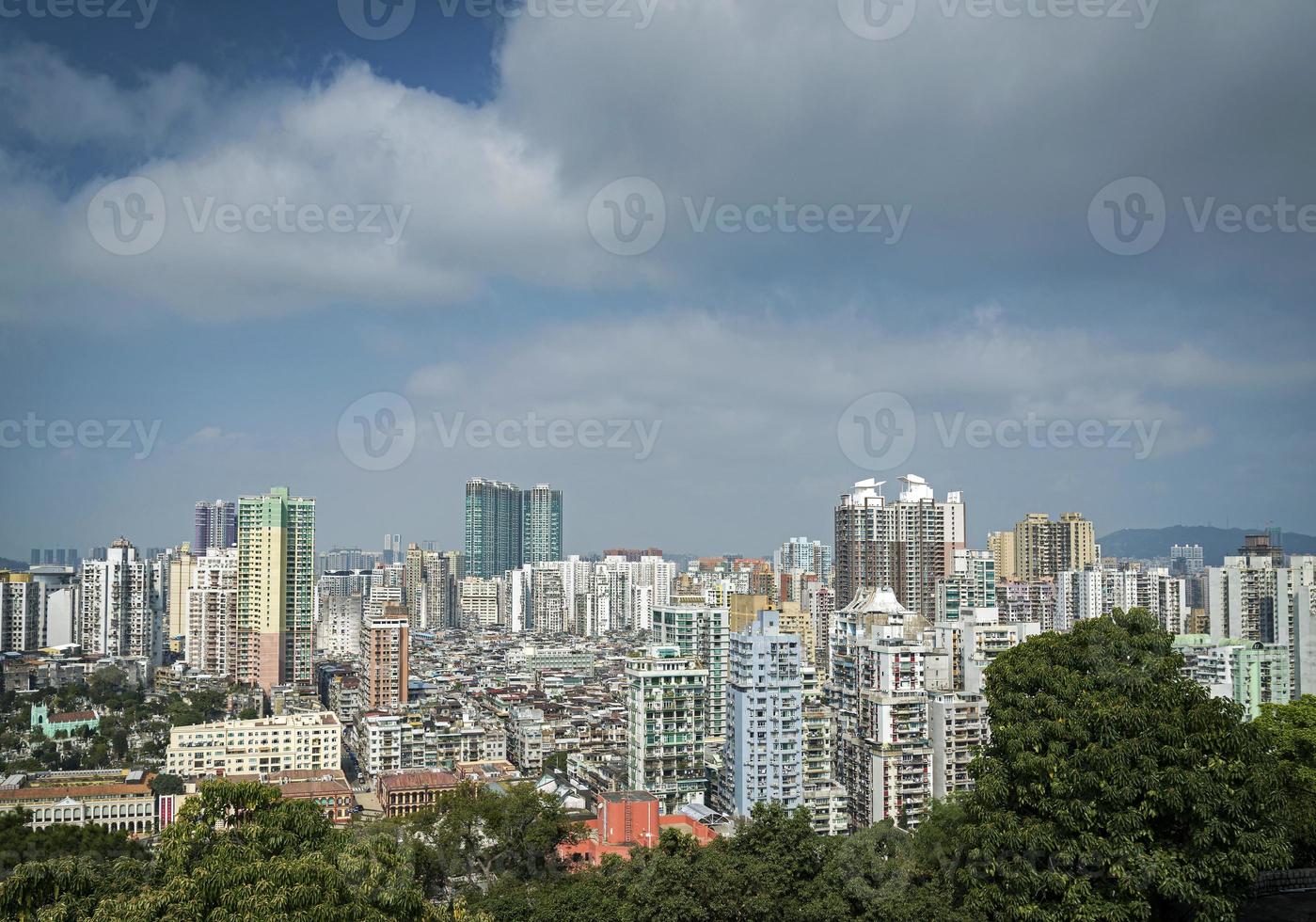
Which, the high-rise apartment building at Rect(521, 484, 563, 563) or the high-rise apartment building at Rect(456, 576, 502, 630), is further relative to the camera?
the high-rise apartment building at Rect(521, 484, 563, 563)

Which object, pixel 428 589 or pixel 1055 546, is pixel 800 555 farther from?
pixel 428 589

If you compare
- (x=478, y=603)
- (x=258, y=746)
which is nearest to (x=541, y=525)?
(x=478, y=603)

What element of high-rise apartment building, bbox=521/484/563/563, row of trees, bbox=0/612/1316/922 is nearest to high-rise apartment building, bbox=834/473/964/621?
row of trees, bbox=0/612/1316/922

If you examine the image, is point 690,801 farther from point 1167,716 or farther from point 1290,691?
point 1290,691

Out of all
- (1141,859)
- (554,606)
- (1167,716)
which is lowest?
(554,606)

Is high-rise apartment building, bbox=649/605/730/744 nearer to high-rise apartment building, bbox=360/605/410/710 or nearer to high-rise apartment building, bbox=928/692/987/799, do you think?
Answer: high-rise apartment building, bbox=928/692/987/799

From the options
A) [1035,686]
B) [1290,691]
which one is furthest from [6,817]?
[1290,691]
